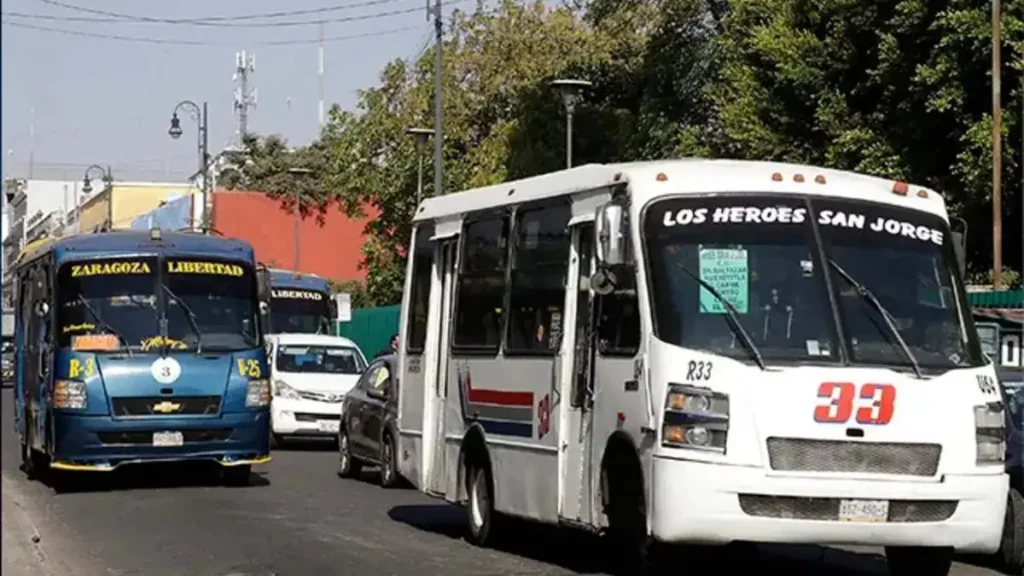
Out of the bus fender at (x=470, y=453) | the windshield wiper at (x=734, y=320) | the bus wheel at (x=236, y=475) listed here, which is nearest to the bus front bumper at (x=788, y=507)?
the windshield wiper at (x=734, y=320)

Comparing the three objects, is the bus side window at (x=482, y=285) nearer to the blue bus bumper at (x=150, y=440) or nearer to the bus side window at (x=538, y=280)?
the bus side window at (x=538, y=280)

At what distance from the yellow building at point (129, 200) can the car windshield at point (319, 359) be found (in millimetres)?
62676

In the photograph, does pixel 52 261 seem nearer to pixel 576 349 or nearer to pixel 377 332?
pixel 576 349

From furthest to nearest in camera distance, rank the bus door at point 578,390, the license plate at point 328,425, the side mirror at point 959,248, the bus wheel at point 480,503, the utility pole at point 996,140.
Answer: the license plate at point 328,425, the utility pole at point 996,140, the bus wheel at point 480,503, the bus door at point 578,390, the side mirror at point 959,248

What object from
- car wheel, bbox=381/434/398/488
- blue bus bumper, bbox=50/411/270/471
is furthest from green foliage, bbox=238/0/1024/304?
blue bus bumper, bbox=50/411/270/471

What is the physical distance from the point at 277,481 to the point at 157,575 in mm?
8763

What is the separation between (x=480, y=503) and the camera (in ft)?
44.5

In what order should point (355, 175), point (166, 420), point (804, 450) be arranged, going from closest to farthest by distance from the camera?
point (804, 450) → point (166, 420) → point (355, 175)

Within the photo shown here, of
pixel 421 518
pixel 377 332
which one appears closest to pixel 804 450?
pixel 421 518

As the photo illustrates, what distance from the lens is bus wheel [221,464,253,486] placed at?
791 inches

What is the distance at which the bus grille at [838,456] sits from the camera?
9.90 meters

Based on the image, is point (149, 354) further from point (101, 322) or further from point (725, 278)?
point (725, 278)

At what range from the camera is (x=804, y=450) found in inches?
390

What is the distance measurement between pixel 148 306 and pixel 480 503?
672 cm
